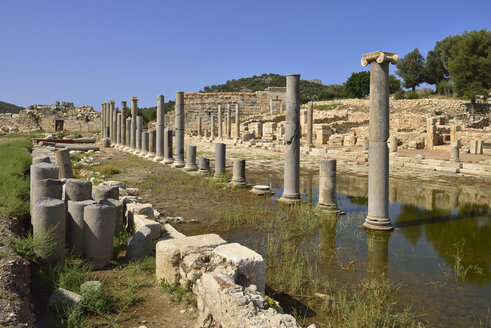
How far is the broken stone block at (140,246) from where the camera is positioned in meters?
5.54

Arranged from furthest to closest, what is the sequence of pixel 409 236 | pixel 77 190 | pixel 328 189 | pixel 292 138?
pixel 292 138, pixel 328 189, pixel 409 236, pixel 77 190

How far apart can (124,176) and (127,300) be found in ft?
33.2

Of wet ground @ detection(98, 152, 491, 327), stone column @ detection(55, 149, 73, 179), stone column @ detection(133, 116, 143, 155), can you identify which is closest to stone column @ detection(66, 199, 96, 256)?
wet ground @ detection(98, 152, 491, 327)

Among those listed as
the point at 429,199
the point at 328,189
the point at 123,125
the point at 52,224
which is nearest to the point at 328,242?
the point at 328,189

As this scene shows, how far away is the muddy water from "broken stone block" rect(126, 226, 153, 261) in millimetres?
1864

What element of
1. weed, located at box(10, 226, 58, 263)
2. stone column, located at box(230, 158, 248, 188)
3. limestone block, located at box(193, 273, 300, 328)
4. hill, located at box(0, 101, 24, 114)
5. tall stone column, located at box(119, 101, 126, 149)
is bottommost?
limestone block, located at box(193, 273, 300, 328)

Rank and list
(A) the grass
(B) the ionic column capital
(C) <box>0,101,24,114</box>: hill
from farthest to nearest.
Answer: (C) <box>0,101,24,114</box>: hill, (B) the ionic column capital, (A) the grass

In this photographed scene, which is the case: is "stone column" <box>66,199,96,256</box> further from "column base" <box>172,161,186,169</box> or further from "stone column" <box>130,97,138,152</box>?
"stone column" <box>130,97,138,152</box>

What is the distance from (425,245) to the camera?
684cm

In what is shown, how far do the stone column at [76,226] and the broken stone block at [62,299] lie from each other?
1.43 m

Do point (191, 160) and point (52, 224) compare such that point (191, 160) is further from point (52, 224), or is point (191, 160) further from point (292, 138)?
point (52, 224)

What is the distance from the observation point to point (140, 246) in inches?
219

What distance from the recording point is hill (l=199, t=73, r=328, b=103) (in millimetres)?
79875

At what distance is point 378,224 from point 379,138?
1786mm
